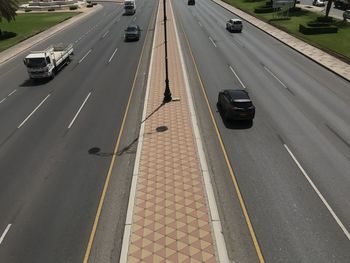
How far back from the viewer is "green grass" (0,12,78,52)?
53688mm

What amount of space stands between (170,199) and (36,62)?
23451 mm

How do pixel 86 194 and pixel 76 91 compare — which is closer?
pixel 86 194

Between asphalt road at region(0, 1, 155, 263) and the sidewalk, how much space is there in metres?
1.23

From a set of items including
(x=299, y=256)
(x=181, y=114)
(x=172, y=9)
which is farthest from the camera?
(x=172, y=9)

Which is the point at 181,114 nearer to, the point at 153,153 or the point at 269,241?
the point at 153,153

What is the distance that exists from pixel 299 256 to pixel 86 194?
9546mm

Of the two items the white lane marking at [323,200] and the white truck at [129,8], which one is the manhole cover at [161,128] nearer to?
the white lane marking at [323,200]

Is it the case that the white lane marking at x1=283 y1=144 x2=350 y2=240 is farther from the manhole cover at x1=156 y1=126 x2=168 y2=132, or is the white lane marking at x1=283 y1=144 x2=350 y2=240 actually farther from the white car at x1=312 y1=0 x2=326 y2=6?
the white car at x1=312 y1=0 x2=326 y2=6

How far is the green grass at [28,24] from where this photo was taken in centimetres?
5369

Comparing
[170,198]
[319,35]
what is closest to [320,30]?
[319,35]

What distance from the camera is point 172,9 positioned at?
78.4 m

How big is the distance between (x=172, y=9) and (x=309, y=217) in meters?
71.7

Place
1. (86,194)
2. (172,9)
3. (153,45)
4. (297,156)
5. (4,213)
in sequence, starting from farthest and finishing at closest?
(172,9) < (153,45) < (297,156) < (86,194) < (4,213)

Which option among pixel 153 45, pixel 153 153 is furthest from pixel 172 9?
pixel 153 153
